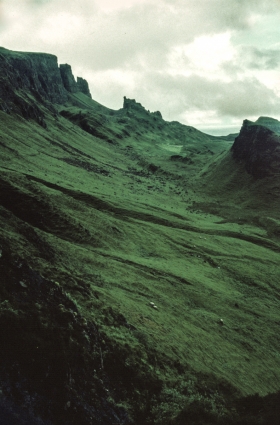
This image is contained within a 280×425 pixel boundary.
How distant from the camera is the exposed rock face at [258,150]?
5714 inches

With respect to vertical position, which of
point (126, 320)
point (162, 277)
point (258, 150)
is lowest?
point (162, 277)

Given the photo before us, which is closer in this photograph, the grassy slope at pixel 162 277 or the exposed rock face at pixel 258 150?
the grassy slope at pixel 162 277

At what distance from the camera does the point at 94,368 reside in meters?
17.5

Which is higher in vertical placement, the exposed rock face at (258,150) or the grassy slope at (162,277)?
the exposed rock face at (258,150)

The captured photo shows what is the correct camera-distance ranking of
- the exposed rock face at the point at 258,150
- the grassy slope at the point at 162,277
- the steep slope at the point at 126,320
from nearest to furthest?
the steep slope at the point at 126,320 → the grassy slope at the point at 162,277 → the exposed rock face at the point at 258,150

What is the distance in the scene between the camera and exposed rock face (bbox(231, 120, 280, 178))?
14512cm

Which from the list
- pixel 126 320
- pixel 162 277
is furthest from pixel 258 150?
pixel 126 320

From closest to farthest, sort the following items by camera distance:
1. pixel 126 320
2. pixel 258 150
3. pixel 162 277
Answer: pixel 126 320
pixel 162 277
pixel 258 150

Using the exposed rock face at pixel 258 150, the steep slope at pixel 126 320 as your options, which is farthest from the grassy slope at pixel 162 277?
the exposed rock face at pixel 258 150

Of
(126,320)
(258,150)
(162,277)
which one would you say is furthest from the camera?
(258,150)

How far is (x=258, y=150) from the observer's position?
156000 millimetres

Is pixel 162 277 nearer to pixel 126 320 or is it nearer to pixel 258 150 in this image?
pixel 126 320

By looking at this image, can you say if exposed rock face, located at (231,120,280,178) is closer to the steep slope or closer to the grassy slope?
the grassy slope

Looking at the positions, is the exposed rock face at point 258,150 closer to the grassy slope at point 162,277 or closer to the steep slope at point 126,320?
the grassy slope at point 162,277
